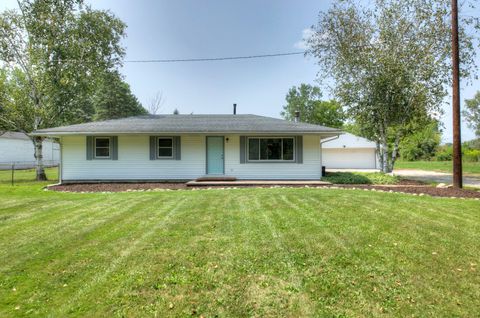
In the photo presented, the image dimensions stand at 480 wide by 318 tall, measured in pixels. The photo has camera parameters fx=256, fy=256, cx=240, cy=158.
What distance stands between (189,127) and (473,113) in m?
50.3

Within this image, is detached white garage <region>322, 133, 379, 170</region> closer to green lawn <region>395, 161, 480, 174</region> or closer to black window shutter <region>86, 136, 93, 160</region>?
green lawn <region>395, 161, 480, 174</region>

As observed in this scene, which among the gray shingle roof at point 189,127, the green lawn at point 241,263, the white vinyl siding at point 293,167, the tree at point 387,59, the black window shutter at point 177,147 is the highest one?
the tree at point 387,59

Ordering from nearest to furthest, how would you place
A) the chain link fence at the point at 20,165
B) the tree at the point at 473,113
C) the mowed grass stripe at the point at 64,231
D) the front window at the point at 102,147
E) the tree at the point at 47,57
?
the mowed grass stripe at the point at 64,231, the front window at the point at 102,147, the tree at the point at 47,57, the chain link fence at the point at 20,165, the tree at the point at 473,113

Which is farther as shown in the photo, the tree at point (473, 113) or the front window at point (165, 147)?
the tree at point (473, 113)

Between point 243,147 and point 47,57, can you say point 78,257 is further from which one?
point 47,57

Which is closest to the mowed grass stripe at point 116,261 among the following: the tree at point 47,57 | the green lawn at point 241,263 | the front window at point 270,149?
the green lawn at point 241,263

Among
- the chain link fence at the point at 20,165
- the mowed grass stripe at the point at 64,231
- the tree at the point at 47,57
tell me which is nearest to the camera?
the mowed grass stripe at the point at 64,231

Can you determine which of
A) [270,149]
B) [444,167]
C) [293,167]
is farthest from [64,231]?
[444,167]

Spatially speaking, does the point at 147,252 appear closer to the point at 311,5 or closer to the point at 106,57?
the point at 311,5

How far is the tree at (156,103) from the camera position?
34688mm

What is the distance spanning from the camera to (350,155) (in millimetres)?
23391

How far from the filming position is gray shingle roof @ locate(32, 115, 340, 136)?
10.9 m

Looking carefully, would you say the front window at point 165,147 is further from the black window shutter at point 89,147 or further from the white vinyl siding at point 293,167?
the black window shutter at point 89,147

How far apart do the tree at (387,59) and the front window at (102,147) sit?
11.5 meters
